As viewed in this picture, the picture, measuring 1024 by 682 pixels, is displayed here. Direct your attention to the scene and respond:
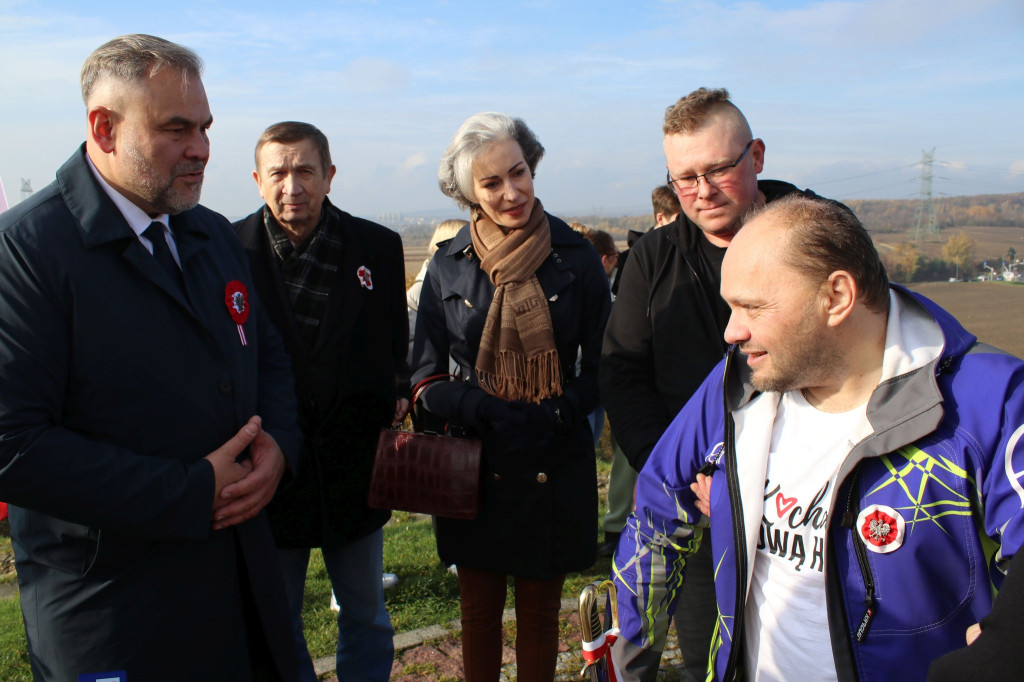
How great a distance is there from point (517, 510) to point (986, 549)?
5.86 feet

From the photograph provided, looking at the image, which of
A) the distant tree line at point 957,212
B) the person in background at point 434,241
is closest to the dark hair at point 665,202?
the person in background at point 434,241

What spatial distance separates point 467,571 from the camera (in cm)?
309

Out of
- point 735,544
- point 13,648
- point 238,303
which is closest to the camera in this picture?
point 735,544

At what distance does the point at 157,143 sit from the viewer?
2201 mm

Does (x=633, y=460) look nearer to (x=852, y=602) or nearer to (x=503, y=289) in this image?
(x=503, y=289)

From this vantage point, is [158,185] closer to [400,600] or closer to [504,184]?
[504,184]

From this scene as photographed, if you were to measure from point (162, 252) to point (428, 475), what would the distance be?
4.33 ft

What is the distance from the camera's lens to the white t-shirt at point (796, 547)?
69.9 inches

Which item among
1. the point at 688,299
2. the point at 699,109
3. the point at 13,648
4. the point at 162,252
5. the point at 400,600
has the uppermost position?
the point at 699,109

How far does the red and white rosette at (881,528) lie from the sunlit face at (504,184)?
6.31 ft

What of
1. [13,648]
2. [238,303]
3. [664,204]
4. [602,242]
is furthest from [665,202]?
[13,648]

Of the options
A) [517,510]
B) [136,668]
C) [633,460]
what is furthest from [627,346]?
[136,668]

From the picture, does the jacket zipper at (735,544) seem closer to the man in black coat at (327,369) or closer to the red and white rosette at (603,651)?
the red and white rosette at (603,651)

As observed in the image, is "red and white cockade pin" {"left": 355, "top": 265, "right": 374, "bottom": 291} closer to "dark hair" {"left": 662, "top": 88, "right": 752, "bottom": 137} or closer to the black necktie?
the black necktie
